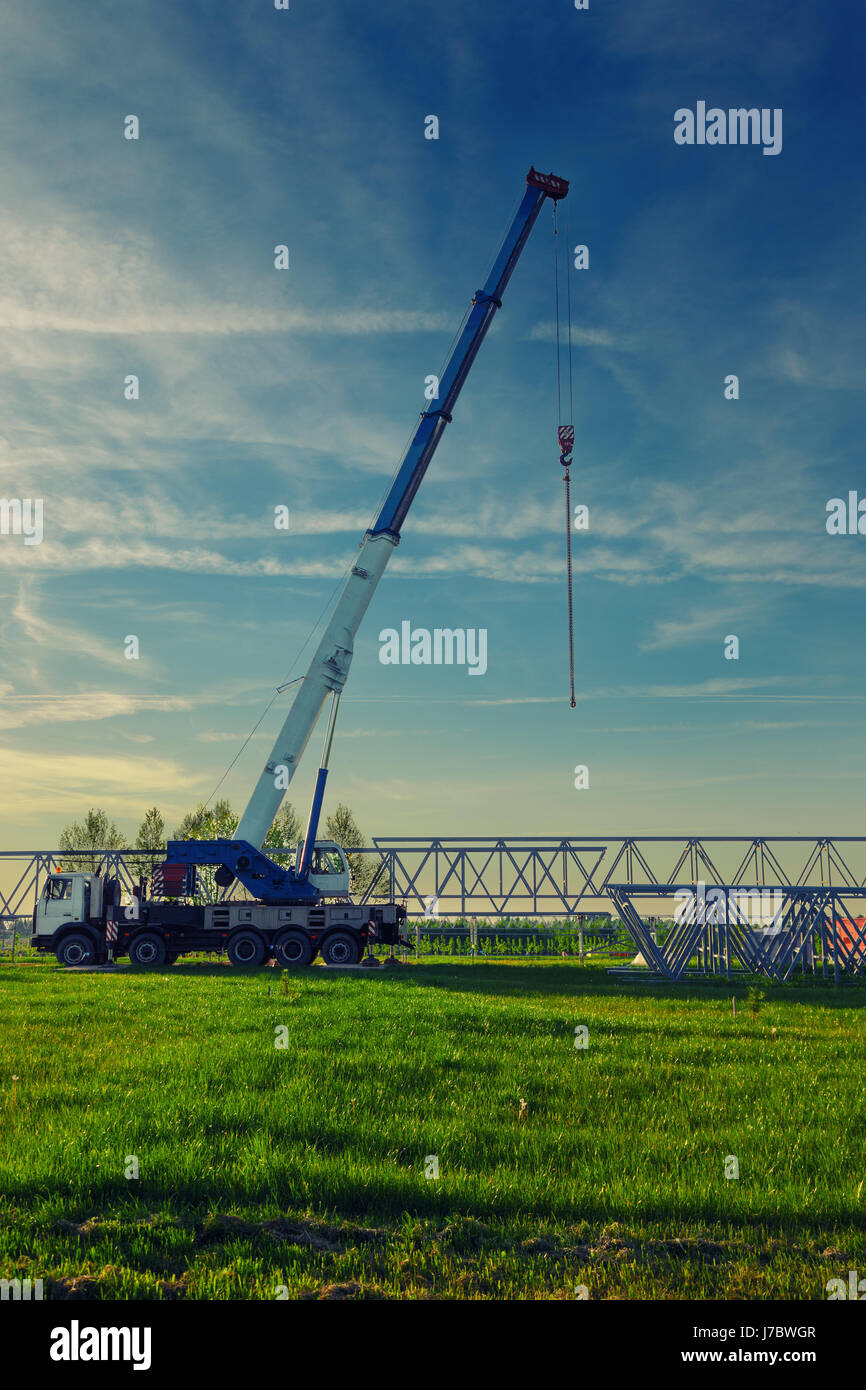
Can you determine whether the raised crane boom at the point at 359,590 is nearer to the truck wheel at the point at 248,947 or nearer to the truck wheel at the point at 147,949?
the truck wheel at the point at 248,947

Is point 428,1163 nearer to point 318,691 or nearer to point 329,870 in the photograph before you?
point 318,691

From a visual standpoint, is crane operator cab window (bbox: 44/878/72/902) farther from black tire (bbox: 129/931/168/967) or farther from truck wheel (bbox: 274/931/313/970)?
truck wheel (bbox: 274/931/313/970)

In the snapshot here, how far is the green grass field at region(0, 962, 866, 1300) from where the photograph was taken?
18.2ft

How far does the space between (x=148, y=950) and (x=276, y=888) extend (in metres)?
4.36

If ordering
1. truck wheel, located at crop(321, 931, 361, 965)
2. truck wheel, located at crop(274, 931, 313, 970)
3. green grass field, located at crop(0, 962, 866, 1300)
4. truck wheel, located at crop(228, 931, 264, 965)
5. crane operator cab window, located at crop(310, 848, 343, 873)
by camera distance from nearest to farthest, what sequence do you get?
1. green grass field, located at crop(0, 962, 866, 1300)
2. truck wheel, located at crop(321, 931, 361, 965)
3. truck wheel, located at crop(274, 931, 313, 970)
4. truck wheel, located at crop(228, 931, 264, 965)
5. crane operator cab window, located at crop(310, 848, 343, 873)

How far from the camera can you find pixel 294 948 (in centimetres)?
2953

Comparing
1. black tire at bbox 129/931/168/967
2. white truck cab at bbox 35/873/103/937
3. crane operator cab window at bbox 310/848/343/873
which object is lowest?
black tire at bbox 129/931/168/967

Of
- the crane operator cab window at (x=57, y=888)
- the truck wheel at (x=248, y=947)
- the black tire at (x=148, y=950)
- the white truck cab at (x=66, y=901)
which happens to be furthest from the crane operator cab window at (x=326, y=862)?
the crane operator cab window at (x=57, y=888)

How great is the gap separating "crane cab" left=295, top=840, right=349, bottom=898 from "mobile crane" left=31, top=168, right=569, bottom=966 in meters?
0.03

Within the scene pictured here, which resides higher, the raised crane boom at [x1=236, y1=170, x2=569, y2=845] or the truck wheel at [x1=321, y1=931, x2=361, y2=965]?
the raised crane boom at [x1=236, y1=170, x2=569, y2=845]

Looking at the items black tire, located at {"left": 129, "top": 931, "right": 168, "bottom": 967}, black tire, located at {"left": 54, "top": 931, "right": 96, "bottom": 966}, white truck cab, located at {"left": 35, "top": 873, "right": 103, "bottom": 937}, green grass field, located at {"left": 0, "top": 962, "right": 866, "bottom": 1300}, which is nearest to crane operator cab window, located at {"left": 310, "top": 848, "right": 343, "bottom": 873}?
black tire, located at {"left": 129, "top": 931, "right": 168, "bottom": 967}

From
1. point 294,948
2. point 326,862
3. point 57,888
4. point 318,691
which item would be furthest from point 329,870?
point 57,888

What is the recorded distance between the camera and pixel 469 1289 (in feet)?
17.2

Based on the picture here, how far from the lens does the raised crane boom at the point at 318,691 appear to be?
2958cm
